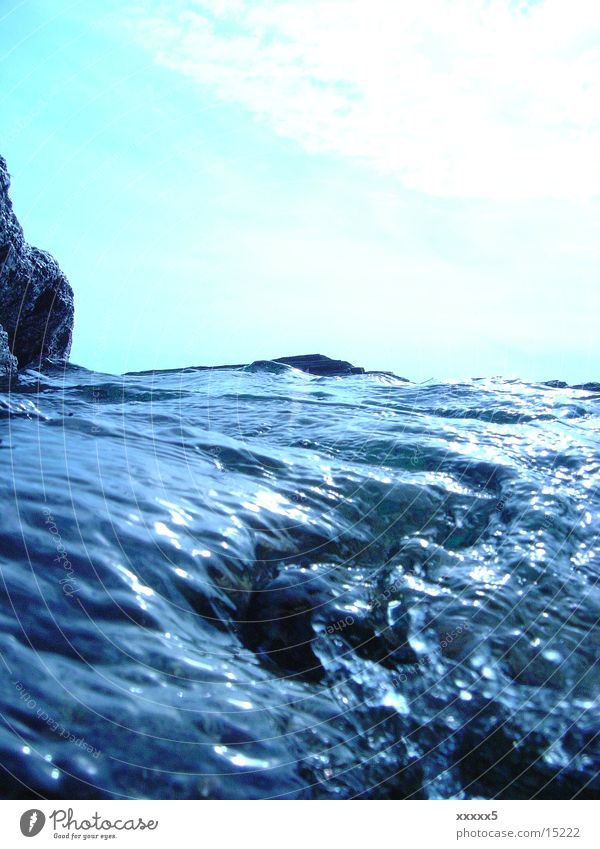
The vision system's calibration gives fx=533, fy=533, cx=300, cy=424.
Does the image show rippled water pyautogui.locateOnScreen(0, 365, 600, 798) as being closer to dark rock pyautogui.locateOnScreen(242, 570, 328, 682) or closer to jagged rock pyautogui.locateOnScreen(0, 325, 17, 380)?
dark rock pyautogui.locateOnScreen(242, 570, 328, 682)

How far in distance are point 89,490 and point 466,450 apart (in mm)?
4403

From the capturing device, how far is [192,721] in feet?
7.54

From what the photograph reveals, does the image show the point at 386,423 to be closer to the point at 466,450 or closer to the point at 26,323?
the point at 466,450

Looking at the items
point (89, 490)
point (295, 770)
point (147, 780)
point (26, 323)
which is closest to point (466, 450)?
point (89, 490)

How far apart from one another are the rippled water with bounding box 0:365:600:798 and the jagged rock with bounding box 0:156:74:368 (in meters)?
5.44

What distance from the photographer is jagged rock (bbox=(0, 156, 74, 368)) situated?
9719mm
